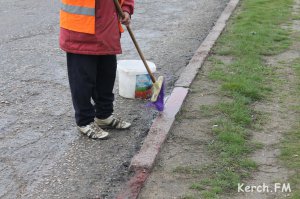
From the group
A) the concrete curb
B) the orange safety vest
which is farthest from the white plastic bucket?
the orange safety vest

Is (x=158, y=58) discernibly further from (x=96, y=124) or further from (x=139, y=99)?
(x=96, y=124)

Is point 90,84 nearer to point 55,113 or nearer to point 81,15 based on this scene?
point 81,15

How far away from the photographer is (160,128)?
190 inches

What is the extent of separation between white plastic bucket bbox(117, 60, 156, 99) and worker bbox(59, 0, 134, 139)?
628mm

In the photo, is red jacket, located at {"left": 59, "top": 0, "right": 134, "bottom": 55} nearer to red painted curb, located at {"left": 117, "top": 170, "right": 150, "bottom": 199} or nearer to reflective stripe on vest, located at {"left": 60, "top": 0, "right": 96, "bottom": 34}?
reflective stripe on vest, located at {"left": 60, "top": 0, "right": 96, "bottom": 34}

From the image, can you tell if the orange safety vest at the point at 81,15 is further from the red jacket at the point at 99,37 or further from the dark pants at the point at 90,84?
the dark pants at the point at 90,84

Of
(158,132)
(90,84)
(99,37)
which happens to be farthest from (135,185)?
(99,37)

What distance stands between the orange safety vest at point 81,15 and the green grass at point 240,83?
1.37 metres

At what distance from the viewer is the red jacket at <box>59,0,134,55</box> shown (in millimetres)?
4391

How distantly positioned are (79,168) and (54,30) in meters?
4.62

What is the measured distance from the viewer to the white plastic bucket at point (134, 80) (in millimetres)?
5500

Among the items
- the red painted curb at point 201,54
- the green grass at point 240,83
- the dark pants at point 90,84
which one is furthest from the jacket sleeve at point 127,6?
the red painted curb at point 201,54

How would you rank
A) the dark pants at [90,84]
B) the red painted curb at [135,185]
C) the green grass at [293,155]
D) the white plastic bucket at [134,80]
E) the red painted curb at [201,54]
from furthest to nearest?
the red painted curb at [201,54]
the white plastic bucket at [134,80]
the dark pants at [90,84]
the green grass at [293,155]
the red painted curb at [135,185]

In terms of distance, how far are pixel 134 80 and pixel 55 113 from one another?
854 mm
